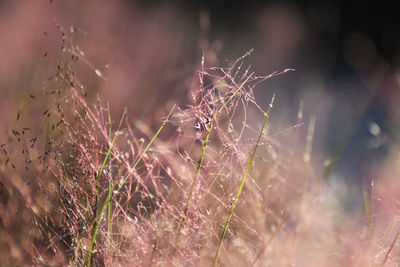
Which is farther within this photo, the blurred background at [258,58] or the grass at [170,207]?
the blurred background at [258,58]

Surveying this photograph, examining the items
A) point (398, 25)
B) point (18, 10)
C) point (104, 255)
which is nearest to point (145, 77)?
point (18, 10)

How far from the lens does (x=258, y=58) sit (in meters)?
1.82

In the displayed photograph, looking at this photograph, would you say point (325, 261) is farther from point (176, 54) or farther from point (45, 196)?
point (176, 54)

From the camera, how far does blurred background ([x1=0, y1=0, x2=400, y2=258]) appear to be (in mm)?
1231

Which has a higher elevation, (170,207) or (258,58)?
(170,207)

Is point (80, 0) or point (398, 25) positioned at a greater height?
point (80, 0)

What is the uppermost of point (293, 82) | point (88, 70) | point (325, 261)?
point (88, 70)

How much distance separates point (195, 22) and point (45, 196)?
4.39 ft

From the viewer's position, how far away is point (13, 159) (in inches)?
31.0

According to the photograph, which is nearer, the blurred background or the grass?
the grass

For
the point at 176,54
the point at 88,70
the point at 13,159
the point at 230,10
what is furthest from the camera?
the point at 230,10

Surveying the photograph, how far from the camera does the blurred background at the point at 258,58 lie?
1.23 metres

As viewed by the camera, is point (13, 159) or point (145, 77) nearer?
point (13, 159)

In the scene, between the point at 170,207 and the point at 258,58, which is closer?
the point at 170,207
